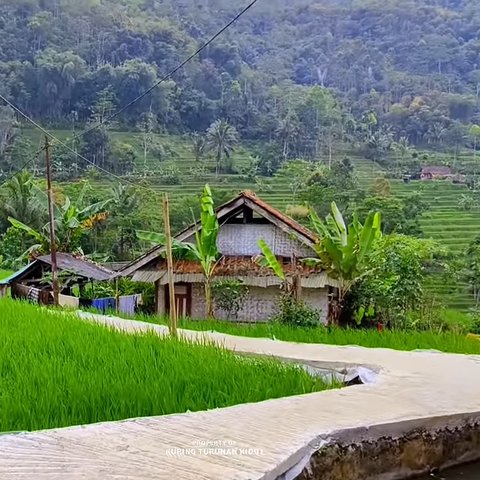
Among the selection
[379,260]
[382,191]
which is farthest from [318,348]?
[382,191]

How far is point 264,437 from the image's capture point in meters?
3.42

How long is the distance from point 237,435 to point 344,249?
27.9 feet

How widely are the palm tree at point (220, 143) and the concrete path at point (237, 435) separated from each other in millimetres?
29216

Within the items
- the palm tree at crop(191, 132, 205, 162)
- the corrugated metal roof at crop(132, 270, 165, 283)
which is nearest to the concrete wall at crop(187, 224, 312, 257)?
the corrugated metal roof at crop(132, 270, 165, 283)

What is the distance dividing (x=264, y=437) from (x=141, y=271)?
1090 centimetres

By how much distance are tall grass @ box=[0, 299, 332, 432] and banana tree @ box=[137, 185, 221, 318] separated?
5.71 m

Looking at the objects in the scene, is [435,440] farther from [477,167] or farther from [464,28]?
[464,28]

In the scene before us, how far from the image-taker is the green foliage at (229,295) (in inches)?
529

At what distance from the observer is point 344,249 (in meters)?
11.7

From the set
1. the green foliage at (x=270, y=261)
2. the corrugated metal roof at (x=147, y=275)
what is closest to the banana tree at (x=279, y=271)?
the green foliage at (x=270, y=261)

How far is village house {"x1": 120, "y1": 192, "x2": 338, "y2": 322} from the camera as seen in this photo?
44.1ft

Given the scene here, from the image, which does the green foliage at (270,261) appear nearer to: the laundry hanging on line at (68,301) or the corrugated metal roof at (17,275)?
the laundry hanging on line at (68,301)

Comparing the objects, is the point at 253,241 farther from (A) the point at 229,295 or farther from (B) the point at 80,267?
(B) the point at 80,267

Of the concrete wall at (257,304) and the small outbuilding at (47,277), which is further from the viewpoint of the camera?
the small outbuilding at (47,277)
